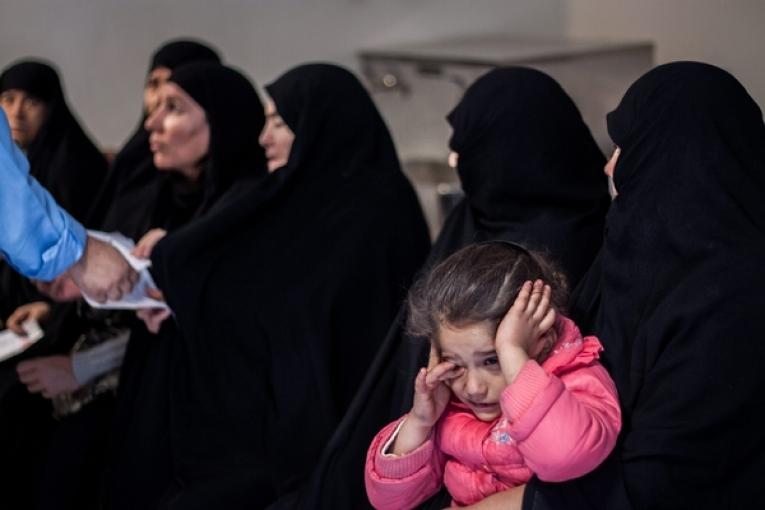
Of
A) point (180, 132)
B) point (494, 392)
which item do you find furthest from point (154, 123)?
point (494, 392)

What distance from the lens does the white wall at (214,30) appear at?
4.60 metres

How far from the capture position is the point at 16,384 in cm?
276

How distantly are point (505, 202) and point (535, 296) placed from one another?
0.60m

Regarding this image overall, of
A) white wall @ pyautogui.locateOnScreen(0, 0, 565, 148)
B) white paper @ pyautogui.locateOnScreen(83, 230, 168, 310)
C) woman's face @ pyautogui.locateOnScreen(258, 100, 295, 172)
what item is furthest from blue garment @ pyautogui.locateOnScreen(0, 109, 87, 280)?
white wall @ pyautogui.locateOnScreen(0, 0, 565, 148)

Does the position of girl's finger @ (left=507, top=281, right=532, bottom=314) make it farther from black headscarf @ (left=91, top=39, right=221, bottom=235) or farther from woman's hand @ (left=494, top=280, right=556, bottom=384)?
black headscarf @ (left=91, top=39, right=221, bottom=235)

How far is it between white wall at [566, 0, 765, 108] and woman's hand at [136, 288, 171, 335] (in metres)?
1.43

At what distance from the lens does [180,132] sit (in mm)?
2818

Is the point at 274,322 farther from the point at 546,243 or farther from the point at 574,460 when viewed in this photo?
the point at 574,460

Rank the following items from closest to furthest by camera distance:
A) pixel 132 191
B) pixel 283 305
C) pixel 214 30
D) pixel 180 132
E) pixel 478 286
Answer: pixel 478 286, pixel 283 305, pixel 180 132, pixel 132 191, pixel 214 30

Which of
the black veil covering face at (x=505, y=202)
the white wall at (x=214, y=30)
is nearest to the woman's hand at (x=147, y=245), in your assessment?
the black veil covering face at (x=505, y=202)

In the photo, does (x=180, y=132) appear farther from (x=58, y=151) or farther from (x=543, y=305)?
(x=543, y=305)

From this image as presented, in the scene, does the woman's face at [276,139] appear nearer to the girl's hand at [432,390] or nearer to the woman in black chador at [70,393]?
the woman in black chador at [70,393]

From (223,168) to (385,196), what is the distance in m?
0.45

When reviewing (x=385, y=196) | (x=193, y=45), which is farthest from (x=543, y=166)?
(x=193, y=45)
